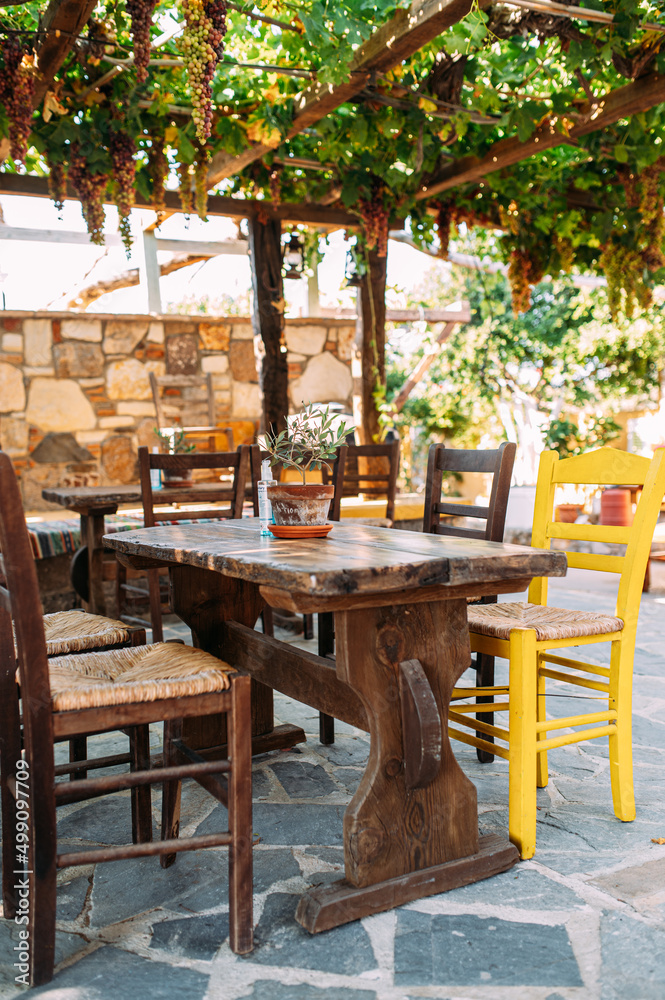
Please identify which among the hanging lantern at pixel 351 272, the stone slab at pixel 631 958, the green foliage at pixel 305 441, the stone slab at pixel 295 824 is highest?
the hanging lantern at pixel 351 272

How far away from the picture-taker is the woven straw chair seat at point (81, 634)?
1882 mm

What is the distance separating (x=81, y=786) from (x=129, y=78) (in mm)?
3379

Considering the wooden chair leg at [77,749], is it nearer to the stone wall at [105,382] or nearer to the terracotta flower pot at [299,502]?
the terracotta flower pot at [299,502]

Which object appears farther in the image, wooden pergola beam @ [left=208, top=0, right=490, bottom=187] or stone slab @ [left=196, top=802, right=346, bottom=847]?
wooden pergola beam @ [left=208, top=0, right=490, bottom=187]

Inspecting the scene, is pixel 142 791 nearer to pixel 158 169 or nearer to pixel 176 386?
pixel 158 169

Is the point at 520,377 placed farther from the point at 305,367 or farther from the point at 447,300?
the point at 305,367

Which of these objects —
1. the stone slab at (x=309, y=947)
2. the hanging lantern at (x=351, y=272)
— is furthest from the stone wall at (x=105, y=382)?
the stone slab at (x=309, y=947)

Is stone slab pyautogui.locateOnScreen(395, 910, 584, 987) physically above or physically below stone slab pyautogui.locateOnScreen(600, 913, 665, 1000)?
below

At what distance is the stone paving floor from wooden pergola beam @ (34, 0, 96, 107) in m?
2.60

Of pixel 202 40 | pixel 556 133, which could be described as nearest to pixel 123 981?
pixel 202 40

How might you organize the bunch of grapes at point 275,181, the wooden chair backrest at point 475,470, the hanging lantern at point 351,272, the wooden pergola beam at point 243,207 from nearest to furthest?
1. the wooden chair backrest at point 475,470
2. the wooden pergola beam at point 243,207
3. the bunch of grapes at point 275,181
4. the hanging lantern at point 351,272

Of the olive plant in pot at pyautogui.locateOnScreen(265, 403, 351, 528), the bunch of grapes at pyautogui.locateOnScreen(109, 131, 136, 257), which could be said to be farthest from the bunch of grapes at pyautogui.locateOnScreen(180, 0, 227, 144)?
the olive plant in pot at pyautogui.locateOnScreen(265, 403, 351, 528)

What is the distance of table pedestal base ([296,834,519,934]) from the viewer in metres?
1.51

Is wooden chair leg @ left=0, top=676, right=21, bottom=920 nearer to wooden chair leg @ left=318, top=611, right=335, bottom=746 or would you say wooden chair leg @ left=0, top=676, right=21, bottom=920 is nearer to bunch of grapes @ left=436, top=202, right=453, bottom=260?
wooden chair leg @ left=318, top=611, right=335, bottom=746
